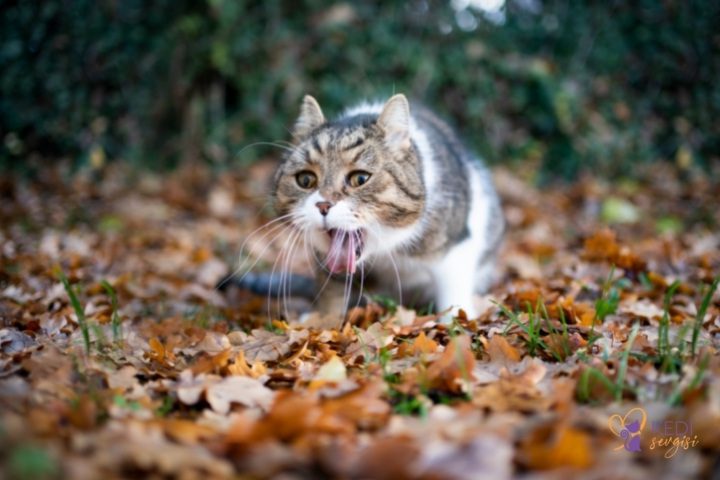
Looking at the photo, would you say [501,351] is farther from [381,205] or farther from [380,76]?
[380,76]

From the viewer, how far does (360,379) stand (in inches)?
79.2

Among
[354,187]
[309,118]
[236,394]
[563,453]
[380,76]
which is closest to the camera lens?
[563,453]

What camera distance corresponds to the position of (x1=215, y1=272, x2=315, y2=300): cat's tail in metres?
3.72

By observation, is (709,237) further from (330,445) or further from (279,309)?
(330,445)

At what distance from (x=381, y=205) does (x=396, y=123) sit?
1.56ft

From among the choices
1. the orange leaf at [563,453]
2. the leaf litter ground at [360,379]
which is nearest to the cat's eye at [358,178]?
the leaf litter ground at [360,379]

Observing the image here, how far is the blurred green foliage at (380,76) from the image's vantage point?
18.6 feet

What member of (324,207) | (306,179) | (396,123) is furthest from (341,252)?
(396,123)

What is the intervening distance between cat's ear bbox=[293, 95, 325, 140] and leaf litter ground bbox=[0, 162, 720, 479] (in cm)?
103

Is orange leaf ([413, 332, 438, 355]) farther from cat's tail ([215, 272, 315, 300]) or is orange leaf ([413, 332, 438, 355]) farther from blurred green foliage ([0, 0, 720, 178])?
blurred green foliage ([0, 0, 720, 178])

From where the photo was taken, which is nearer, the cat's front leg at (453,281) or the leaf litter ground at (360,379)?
the leaf litter ground at (360,379)

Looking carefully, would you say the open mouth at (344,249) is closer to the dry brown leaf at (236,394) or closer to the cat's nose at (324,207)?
the cat's nose at (324,207)

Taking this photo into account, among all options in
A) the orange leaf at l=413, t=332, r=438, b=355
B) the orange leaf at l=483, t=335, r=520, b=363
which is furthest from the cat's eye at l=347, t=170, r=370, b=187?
the orange leaf at l=483, t=335, r=520, b=363

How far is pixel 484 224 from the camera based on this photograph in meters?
3.90
